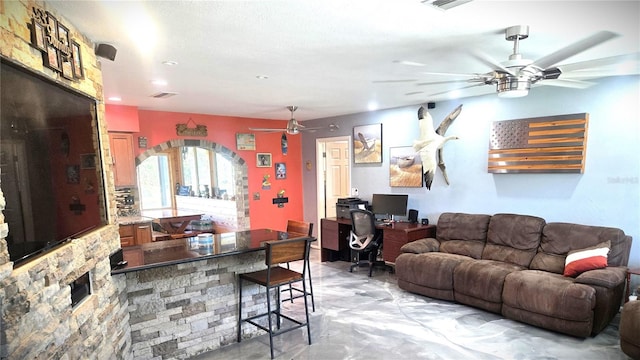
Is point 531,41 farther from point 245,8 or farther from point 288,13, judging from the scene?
point 245,8

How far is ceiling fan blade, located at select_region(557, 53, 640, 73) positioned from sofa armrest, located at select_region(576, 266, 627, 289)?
1.78 m

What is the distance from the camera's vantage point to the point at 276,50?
2494mm

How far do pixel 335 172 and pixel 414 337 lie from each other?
12.6 feet

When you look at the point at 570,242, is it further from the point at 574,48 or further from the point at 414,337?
the point at 574,48

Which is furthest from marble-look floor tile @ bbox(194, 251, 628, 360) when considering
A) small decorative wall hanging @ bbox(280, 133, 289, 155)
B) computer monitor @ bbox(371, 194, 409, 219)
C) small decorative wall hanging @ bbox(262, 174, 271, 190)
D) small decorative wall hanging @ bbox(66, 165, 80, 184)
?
small decorative wall hanging @ bbox(280, 133, 289, 155)

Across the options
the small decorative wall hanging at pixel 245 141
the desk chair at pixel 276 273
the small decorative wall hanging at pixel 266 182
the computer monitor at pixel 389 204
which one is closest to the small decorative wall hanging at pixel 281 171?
the small decorative wall hanging at pixel 266 182

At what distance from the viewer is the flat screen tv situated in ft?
4.22

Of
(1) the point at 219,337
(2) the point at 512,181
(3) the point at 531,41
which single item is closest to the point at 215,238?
(1) the point at 219,337

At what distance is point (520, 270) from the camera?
3602 mm

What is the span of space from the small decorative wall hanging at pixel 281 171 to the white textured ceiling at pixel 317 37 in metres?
2.90

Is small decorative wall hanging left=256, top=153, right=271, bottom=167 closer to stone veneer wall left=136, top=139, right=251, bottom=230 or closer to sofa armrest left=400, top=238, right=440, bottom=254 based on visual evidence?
stone veneer wall left=136, top=139, right=251, bottom=230

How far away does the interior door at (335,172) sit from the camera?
651cm

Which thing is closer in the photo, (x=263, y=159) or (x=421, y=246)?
(x=421, y=246)

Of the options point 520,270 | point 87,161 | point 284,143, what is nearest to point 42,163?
point 87,161
